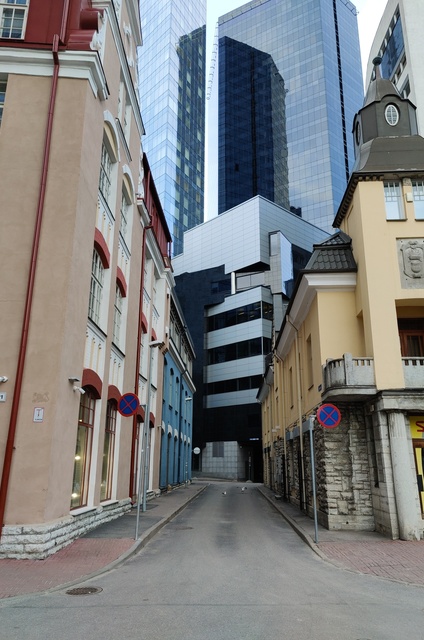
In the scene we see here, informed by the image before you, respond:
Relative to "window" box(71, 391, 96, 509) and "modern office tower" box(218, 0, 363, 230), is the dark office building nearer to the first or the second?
"modern office tower" box(218, 0, 363, 230)

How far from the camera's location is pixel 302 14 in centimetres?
10706

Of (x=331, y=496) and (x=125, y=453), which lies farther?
(x=125, y=453)

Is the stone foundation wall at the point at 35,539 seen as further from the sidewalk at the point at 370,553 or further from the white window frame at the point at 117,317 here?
the white window frame at the point at 117,317

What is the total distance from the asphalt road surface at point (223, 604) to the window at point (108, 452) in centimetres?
443

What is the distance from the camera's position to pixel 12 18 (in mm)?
12742

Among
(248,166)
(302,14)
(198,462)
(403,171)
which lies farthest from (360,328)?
(302,14)

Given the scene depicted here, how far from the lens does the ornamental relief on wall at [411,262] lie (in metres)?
13.9

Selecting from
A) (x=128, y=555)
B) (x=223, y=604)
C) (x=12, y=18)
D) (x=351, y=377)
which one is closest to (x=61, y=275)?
(x=128, y=555)

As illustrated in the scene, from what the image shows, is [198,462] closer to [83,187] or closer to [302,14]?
[83,187]

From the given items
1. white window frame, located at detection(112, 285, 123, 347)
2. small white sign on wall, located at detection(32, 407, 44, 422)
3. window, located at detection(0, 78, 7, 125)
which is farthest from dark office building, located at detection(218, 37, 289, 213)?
small white sign on wall, located at detection(32, 407, 44, 422)

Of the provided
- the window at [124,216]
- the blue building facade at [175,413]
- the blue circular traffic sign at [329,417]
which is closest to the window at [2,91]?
the window at [124,216]

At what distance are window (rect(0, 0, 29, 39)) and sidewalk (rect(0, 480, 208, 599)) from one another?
12.8m

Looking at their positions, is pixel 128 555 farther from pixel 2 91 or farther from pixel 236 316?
pixel 236 316

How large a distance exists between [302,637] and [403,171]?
535 inches
